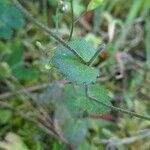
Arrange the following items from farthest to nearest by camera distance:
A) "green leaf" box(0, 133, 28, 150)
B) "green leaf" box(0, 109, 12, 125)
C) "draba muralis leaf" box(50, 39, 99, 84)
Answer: "green leaf" box(0, 109, 12, 125), "green leaf" box(0, 133, 28, 150), "draba muralis leaf" box(50, 39, 99, 84)

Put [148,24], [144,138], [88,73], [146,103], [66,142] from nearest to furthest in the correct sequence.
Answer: [88,73], [66,142], [144,138], [146,103], [148,24]

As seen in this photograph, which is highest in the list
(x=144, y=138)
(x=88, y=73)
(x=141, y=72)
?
(x=88, y=73)

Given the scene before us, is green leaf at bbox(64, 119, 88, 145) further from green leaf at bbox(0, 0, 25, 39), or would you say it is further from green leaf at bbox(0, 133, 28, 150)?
green leaf at bbox(0, 0, 25, 39)

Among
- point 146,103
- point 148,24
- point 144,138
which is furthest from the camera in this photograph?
point 148,24

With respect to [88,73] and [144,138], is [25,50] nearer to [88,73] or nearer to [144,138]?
[144,138]

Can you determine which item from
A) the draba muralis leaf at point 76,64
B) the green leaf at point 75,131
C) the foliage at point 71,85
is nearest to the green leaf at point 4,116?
the foliage at point 71,85

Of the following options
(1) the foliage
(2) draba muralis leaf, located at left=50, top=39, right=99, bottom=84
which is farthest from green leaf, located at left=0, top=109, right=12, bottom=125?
(2) draba muralis leaf, located at left=50, top=39, right=99, bottom=84

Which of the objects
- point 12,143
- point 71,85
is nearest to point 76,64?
point 71,85

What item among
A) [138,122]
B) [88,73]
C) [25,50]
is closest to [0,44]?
[25,50]
